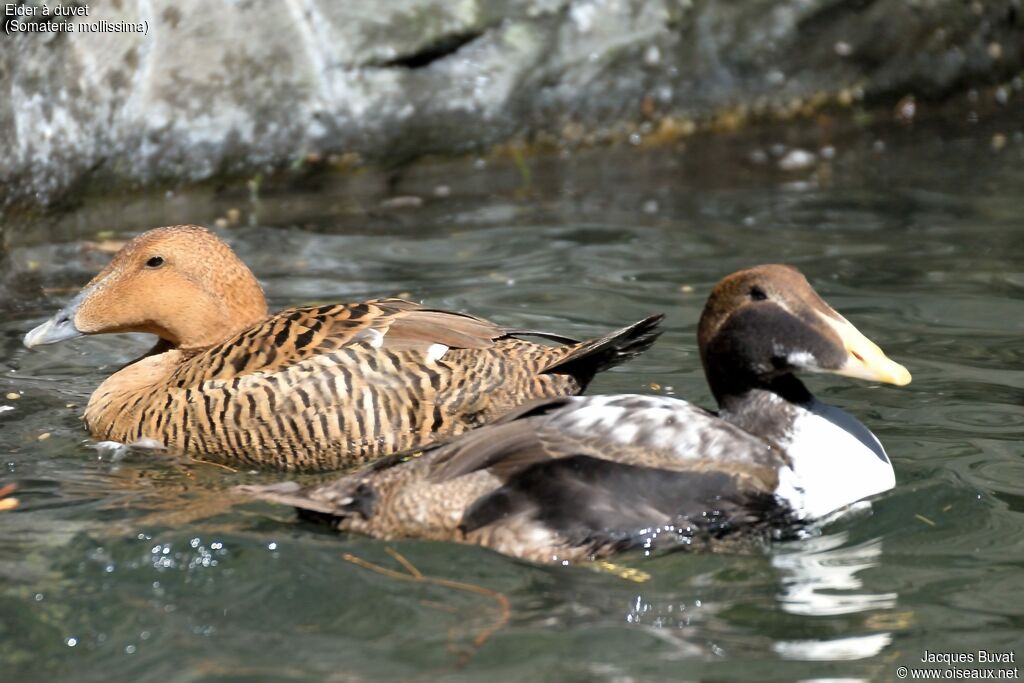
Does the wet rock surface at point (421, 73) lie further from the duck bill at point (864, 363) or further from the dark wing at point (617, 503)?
the duck bill at point (864, 363)

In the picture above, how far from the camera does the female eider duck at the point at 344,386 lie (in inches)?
208

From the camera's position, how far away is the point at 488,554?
436cm

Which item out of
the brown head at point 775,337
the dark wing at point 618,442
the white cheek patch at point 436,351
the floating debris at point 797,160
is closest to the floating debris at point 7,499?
the dark wing at point 618,442

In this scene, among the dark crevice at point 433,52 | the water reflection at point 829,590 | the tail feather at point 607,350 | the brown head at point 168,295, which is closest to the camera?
the water reflection at point 829,590

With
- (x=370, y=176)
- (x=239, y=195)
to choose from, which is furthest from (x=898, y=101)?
(x=239, y=195)

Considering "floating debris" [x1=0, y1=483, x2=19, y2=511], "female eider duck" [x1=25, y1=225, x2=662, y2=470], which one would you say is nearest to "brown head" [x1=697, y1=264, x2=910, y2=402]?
"female eider duck" [x1=25, y1=225, x2=662, y2=470]

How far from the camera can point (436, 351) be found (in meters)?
5.35

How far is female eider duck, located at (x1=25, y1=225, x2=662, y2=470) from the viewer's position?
5.28m

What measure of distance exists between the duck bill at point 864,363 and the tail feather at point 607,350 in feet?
1.97

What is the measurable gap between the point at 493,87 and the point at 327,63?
112 cm

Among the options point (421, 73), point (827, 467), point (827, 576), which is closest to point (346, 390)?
point (827, 467)

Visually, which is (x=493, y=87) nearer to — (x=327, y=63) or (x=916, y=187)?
(x=327, y=63)

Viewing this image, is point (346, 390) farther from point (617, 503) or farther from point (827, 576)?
point (827, 576)

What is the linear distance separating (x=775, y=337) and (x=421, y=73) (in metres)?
5.23
